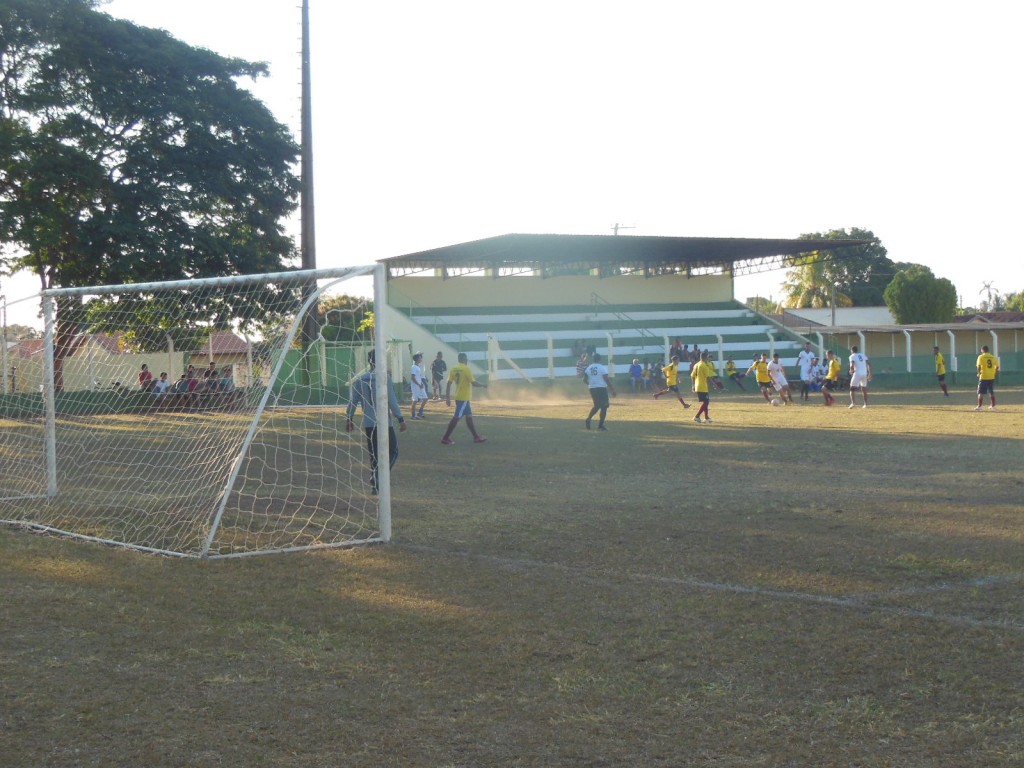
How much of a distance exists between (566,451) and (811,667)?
37.3ft

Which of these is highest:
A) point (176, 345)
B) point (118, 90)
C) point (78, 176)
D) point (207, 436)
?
point (118, 90)

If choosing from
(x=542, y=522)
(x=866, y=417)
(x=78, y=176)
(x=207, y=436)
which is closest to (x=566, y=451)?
(x=207, y=436)

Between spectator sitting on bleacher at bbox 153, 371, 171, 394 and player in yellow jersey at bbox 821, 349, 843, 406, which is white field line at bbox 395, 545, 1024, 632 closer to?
spectator sitting on bleacher at bbox 153, 371, 171, 394

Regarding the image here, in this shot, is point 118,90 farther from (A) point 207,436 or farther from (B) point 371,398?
(B) point 371,398

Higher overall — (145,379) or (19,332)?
(19,332)

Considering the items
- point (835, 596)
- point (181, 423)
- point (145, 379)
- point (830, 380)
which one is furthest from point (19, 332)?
point (830, 380)

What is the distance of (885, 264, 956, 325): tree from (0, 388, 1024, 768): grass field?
2234 inches

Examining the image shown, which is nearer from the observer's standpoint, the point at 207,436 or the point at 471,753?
the point at 471,753

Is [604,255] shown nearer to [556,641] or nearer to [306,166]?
[306,166]

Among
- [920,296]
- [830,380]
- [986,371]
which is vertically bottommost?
[830,380]

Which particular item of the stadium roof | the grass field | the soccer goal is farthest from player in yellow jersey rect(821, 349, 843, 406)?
the grass field

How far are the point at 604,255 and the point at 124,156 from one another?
87.6ft

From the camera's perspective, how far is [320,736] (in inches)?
171

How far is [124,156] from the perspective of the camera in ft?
89.0
